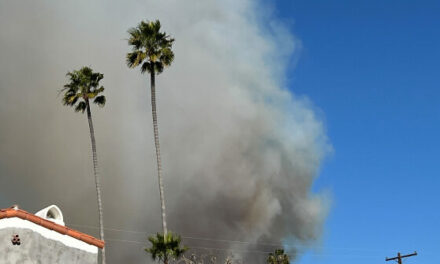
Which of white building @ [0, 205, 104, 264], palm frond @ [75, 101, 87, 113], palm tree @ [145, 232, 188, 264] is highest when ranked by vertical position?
palm frond @ [75, 101, 87, 113]

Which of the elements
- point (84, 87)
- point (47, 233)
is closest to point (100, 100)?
point (84, 87)

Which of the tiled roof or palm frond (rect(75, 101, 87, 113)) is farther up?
palm frond (rect(75, 101, 87, 113))

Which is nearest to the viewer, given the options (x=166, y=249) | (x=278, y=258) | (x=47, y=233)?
(x=47, y=233)

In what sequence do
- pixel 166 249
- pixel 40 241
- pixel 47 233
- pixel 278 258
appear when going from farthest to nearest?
pixel 278 258, pixel 166 249, pixel 47 233, pixel 40 241

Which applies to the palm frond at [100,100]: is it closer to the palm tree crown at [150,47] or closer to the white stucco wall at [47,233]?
the palm tree crown at [150,47]

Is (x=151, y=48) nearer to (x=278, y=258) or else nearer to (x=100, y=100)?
(x=100, y=100)

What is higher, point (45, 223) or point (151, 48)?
point (151, 48)

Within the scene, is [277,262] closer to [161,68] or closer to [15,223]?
[161,68]

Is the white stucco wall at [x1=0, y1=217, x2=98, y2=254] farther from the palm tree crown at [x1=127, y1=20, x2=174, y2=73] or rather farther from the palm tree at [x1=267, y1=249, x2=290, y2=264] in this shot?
the palm tree at [x1=267, y1=249, x2=290, y2=264]

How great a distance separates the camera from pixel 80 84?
5941 centimetres

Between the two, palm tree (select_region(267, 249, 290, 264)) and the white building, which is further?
palm tree (select_region(267, 249, 290, 264))

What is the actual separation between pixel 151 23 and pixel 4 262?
38.0m

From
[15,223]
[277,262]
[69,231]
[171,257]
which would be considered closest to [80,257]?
[69,231]

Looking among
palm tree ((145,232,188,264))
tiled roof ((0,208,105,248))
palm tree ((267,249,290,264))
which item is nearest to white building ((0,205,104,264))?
tiled roof ((0,208,105,248))
